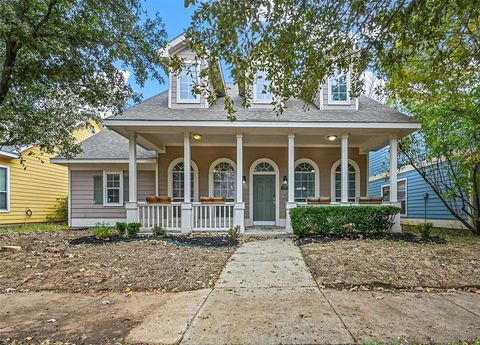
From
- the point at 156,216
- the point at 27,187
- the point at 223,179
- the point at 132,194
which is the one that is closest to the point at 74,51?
the point at 132,194

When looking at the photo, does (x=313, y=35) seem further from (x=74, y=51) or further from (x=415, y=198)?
(x=415, y=198)

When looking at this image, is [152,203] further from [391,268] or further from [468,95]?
[468,95]

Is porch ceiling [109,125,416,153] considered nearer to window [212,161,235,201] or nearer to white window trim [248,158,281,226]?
white window trim [248,158,281,226]

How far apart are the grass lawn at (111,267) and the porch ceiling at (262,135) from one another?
136 inches

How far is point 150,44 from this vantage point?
239 inches

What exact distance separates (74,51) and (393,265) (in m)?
7.21

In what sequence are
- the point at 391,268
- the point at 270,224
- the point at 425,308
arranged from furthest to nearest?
the point at 270,224 < the point at 391,268 < the point at 425,308

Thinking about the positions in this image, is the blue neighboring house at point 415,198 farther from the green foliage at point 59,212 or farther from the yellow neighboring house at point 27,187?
the green foliage at point 59,212

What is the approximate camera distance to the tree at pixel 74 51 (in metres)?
5.28

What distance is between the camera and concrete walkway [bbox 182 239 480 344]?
2760 millimetres

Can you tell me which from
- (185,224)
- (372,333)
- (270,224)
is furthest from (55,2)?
(270,224)

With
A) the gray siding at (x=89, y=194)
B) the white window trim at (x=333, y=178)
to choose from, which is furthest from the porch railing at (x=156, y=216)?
the white window trim at (x=333, y=178)

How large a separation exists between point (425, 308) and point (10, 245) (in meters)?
8.33

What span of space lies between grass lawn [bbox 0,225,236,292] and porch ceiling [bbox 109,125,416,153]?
3.45m
